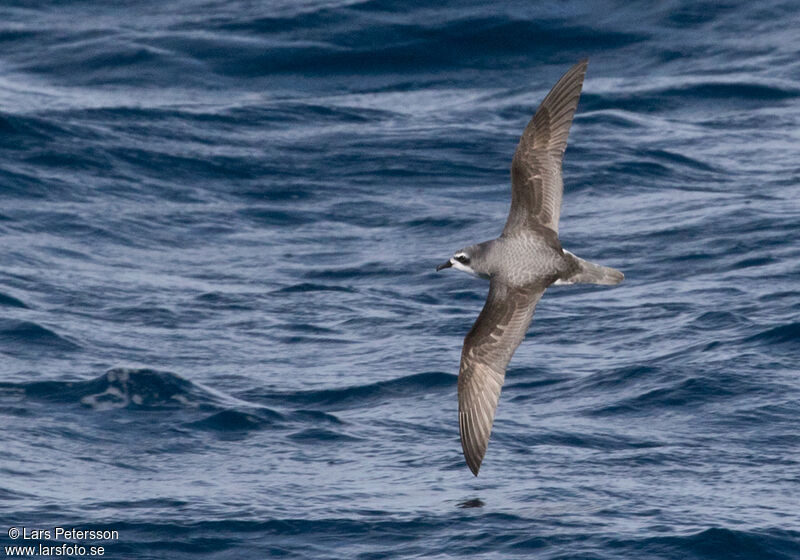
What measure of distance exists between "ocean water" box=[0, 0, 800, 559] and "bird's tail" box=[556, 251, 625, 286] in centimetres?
197

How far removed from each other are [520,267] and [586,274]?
0.48 metres

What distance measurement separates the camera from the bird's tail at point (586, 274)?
10391 mm

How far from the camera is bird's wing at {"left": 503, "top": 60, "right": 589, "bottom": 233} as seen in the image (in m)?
10.8

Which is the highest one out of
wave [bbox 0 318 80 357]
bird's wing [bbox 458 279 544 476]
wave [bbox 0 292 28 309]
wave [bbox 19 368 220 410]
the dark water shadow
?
bird's wing [bbox 458 279 544 476]

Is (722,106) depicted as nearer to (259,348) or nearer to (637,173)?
(637,173)

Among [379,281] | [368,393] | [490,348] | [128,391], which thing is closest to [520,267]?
[490,348]

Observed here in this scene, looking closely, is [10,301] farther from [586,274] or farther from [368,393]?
[586,274]

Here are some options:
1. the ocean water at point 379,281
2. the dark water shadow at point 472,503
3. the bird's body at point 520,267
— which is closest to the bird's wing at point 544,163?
the bird's body at point 520,267

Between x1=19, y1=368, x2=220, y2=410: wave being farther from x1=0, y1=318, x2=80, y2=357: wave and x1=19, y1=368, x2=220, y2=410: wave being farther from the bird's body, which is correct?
the bird's body

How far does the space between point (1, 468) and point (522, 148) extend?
209 inches

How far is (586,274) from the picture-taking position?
34.2 feet

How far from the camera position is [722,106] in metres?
22.3

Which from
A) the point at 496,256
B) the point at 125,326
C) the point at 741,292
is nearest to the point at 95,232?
the point at 125,326

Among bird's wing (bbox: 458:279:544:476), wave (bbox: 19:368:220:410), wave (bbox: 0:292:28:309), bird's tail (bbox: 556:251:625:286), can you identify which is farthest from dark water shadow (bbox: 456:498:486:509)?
wave (bbox: 0:292:28:309)
